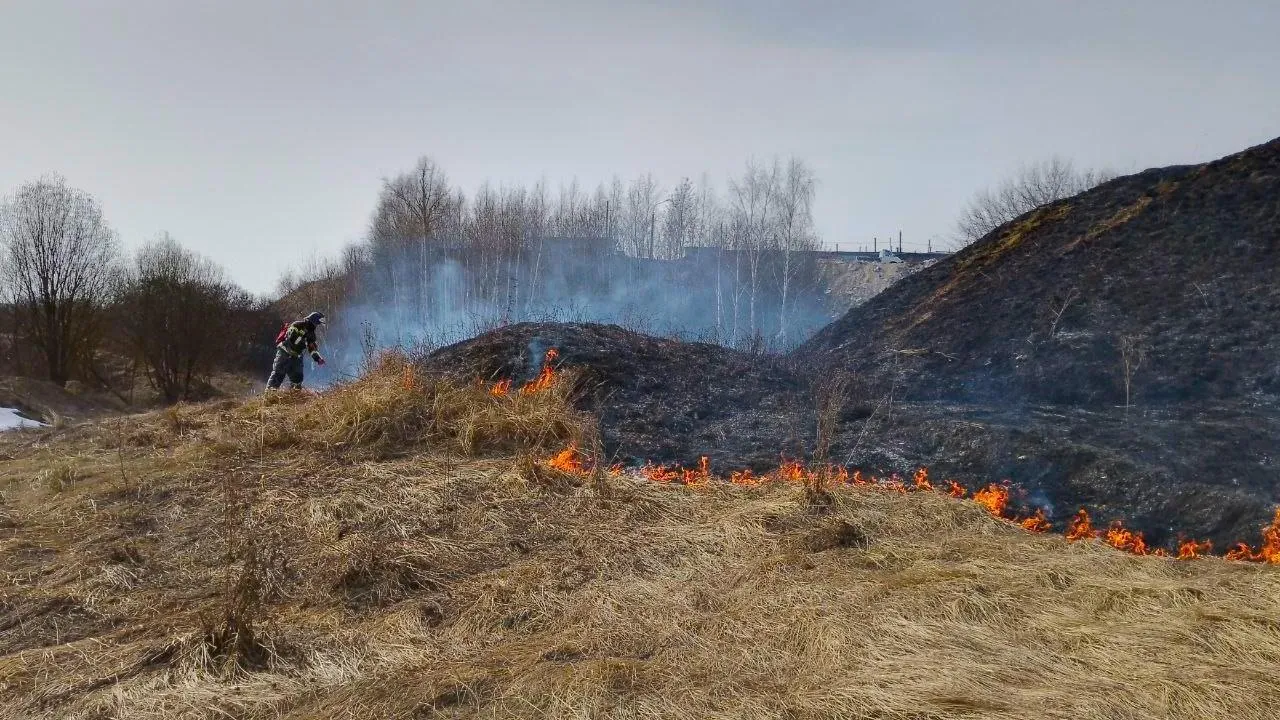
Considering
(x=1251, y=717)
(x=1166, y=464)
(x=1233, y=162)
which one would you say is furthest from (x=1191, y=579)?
(x=1233, y=162)

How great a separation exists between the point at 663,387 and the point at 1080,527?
523 centimetres

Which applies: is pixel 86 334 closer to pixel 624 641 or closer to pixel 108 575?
pixel 108 575

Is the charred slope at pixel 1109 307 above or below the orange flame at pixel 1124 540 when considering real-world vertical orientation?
above

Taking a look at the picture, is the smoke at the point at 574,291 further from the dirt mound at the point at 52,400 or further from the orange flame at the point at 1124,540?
the orange flame at the point at 1124,540

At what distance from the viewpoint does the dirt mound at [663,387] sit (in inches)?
332

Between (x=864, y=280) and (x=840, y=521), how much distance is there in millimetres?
35577

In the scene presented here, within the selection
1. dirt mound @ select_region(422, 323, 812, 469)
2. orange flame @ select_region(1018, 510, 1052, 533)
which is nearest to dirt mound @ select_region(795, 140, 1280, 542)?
orange flame @ select_region(1018, 510, 1052, 533)

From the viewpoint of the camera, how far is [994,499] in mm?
6500

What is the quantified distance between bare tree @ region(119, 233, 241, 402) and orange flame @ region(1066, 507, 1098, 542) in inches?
961

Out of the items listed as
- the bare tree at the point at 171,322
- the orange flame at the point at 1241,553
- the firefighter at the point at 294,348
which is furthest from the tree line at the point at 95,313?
the orange flame at the point at 1241,553

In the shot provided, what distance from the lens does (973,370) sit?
A: 10430mm

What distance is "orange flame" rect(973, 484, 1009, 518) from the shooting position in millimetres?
6345

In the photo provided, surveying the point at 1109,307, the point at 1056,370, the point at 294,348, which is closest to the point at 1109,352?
the point at 1056,370

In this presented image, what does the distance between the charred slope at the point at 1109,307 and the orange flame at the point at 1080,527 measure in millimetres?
3244
